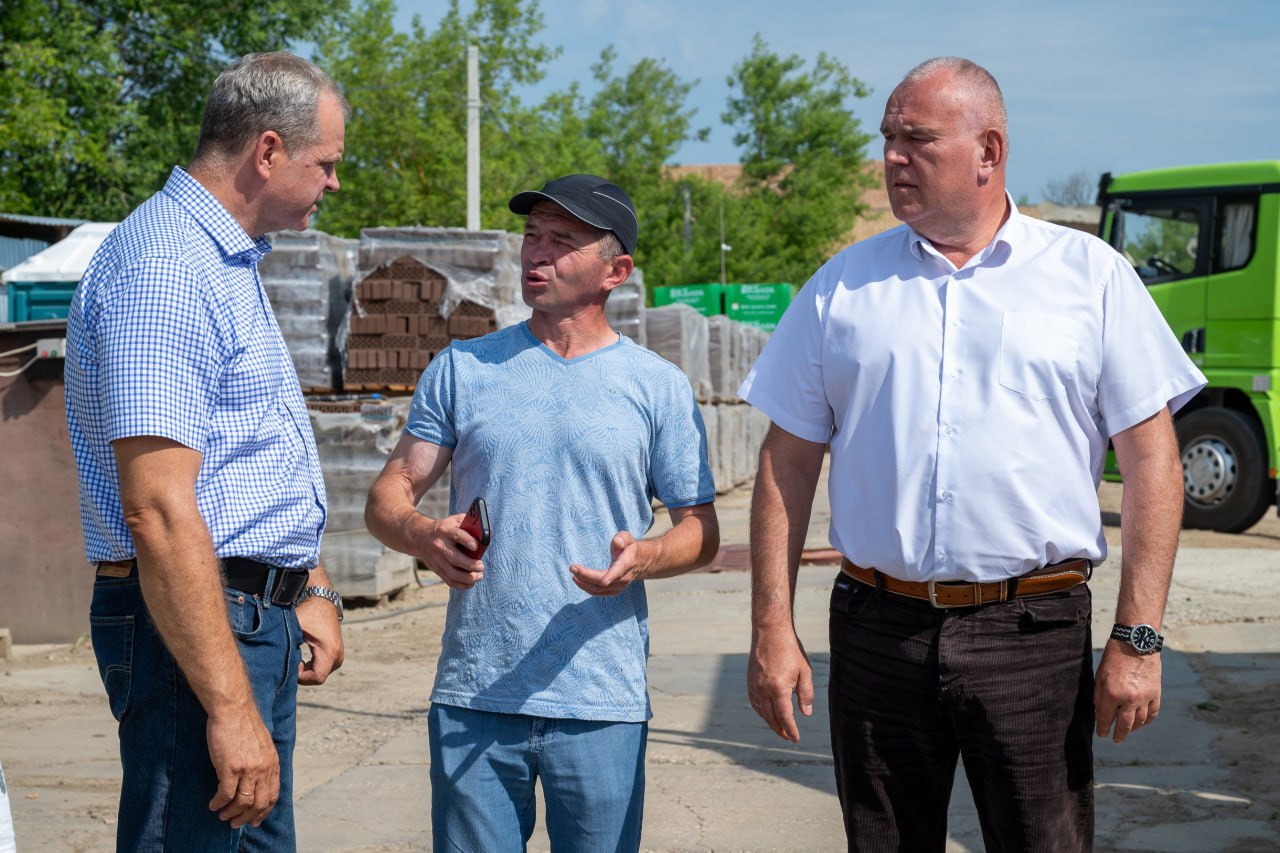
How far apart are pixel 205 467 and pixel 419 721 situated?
463 centimetres

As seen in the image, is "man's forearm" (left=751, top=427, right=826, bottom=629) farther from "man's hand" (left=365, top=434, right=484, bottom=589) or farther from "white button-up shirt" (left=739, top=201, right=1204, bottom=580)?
"man's hand" (left=365, top=434, right=484, bottom=589)

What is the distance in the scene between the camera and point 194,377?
248 centimetres

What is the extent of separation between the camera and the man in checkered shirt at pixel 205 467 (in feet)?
7.90

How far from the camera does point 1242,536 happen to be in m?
14.4

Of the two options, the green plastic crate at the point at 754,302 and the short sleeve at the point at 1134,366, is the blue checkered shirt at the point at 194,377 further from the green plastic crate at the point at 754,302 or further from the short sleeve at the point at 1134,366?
the green plastic crate at the point at 754,302

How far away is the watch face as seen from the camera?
296 centimetres

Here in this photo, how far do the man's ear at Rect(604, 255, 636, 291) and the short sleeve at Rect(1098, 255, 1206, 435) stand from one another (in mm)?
1059

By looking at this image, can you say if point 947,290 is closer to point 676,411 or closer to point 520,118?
point 676,411

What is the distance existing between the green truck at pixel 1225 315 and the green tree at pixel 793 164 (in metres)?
37.4

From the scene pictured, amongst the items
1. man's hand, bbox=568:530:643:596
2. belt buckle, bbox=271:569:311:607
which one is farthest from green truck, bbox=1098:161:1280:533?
belt buckle, bbox=271:569:311:607

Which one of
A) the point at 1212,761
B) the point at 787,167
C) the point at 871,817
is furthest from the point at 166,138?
the point at 787,167

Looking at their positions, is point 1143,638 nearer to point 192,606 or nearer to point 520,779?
point 520,779

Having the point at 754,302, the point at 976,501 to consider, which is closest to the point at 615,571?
the point at 976,501

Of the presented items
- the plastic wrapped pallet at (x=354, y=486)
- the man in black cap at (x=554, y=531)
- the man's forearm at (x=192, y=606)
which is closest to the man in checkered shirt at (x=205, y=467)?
the man's forearm at (x=192, y=606)
